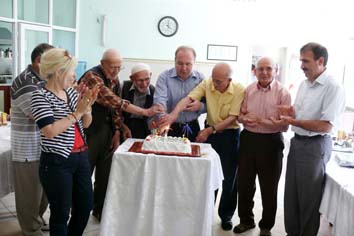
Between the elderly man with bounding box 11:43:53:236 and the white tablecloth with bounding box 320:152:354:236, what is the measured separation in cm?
202

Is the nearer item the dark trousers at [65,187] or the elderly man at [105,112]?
the dark trousers at [65,187]

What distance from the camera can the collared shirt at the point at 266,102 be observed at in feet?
9.16

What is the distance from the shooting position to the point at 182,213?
7.83 feet

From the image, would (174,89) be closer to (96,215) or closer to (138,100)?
(138,100)

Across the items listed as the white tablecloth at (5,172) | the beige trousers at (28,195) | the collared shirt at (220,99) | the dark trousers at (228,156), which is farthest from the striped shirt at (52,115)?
the dark trousers at (228,156)

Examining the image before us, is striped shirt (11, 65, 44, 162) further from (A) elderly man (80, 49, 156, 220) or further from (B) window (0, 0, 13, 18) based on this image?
(B) window (0, 0, 13, 18)

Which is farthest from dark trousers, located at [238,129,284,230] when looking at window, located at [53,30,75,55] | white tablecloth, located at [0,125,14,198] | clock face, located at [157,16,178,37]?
window, located at [53,30,75,55]

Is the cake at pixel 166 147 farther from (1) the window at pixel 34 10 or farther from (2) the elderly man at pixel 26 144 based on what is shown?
(1) the window at pixel 34 10

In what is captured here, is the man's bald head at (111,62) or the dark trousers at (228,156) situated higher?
the man's bald head at (111,62)

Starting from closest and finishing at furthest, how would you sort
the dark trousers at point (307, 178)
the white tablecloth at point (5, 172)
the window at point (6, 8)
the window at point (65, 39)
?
the dark trousers at point (307, 178) < the white tablecloth at point (5, 172) < the window at point (6, 8) < the window at point (65, 39)

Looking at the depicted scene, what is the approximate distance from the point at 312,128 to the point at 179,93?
1.11 m

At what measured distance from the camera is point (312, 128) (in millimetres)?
2396

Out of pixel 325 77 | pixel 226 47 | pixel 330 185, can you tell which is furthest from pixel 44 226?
pixel 226 47

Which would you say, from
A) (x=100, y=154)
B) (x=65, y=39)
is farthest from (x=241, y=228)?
(x=65, y=39)
